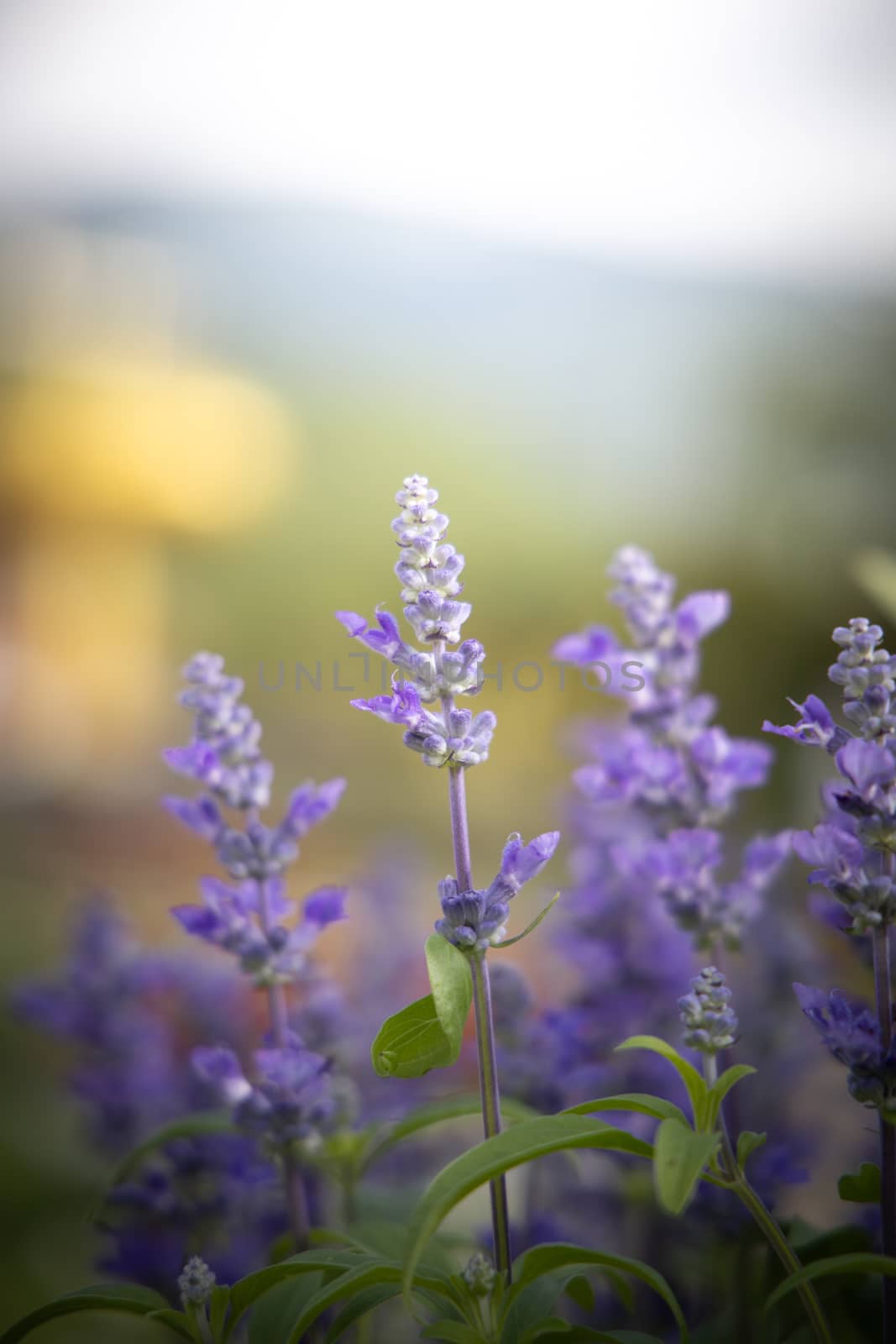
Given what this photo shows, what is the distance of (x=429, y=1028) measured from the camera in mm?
491

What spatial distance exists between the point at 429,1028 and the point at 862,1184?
0.22 metres

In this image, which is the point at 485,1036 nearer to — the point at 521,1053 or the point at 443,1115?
the point at 443,1115

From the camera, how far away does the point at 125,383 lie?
2916 millimetres

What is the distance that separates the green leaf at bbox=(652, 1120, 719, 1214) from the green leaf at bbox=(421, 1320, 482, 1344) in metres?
0.12

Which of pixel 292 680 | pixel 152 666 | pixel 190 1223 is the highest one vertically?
pixel 152 666

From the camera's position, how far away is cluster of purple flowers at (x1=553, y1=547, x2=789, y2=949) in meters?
0.64

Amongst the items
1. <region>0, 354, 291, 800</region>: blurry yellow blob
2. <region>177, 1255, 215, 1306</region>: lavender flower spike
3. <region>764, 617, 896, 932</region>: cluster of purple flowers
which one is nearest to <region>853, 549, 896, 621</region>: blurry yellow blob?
<region>764, 617, 896, 932</region>: cluster of purple flowers

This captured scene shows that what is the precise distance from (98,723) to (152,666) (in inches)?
8.9

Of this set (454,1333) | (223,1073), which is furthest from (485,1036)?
(223,1073)

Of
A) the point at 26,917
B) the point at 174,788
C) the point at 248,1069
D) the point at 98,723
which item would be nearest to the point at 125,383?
the point at 98,723

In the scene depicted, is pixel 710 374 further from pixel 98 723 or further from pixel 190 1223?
pixel 190 1223

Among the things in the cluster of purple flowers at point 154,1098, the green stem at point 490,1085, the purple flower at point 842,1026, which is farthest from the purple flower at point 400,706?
the cluster of purple flowers at point 154,1098

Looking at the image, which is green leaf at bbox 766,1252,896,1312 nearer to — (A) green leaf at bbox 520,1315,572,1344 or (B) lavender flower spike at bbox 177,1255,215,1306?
(A) green leaf at bbox 520,1315,572,1344

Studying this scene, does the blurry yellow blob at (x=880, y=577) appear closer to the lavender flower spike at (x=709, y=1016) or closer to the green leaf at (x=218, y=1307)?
the lavender flower spike at (x=709, y=1016)
